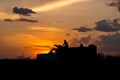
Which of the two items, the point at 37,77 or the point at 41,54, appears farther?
the point at 41,54

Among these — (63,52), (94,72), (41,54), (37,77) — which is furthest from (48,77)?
(41,54)

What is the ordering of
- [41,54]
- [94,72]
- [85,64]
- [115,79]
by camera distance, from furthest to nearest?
[41,54] → [85,64] → [94,72] → [115,79]

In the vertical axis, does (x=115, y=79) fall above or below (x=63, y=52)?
below

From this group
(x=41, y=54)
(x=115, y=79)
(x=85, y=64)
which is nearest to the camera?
(x=115, y=79)

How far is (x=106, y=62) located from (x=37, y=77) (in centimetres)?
2310

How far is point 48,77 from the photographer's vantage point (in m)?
40.2

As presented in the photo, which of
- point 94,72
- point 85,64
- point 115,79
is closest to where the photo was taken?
point 115,79

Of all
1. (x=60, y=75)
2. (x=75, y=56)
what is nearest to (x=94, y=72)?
(x=60, y=75)

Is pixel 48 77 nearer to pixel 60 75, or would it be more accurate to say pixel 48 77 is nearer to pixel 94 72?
pixel 60 75

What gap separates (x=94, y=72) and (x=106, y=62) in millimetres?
15554

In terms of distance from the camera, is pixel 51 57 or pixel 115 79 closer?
pixel 115 79

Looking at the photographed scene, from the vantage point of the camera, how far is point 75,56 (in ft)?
175

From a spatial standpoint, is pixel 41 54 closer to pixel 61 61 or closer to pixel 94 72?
pixel 61 61

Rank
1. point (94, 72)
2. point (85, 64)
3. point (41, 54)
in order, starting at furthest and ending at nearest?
1. point (41, 54)
2. point (85, 64)
3. point (94, 72)
